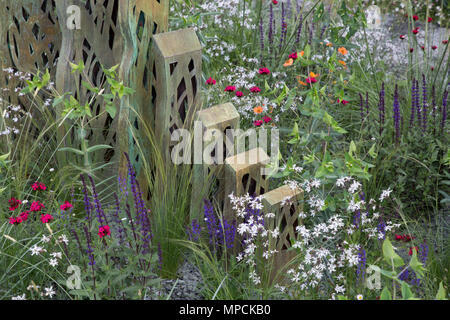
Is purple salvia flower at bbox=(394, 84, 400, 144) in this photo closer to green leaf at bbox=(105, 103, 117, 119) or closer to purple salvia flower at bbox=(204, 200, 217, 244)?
purple salvia flower at bbox=(204, 200, 217, 244)

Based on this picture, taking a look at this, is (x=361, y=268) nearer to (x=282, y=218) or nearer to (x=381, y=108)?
(x=282, y=218)

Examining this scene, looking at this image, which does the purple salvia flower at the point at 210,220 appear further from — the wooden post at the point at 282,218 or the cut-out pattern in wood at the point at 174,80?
the cut-out pattern in wood at the point at 174,80

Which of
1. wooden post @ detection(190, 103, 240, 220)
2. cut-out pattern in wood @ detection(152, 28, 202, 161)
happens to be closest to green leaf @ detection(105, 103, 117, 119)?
cut-out pattern in wood @ detection(152, 28, 202, 161)

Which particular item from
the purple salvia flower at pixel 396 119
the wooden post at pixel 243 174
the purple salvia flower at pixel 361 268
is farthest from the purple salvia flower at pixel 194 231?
the purple salvia flower at pixel 396 119

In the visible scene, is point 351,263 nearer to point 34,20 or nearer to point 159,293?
point 159,293

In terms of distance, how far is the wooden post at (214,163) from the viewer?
3.32 m

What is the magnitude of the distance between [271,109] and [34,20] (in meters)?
1.72

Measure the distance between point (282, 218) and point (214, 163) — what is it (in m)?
0.48

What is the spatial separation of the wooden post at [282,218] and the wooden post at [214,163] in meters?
0.35

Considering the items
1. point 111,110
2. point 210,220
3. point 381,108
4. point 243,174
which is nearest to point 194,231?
point 210,220

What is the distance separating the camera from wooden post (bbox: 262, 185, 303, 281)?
10.2 ft

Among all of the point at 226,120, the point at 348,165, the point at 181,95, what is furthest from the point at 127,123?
the point at 348,165
